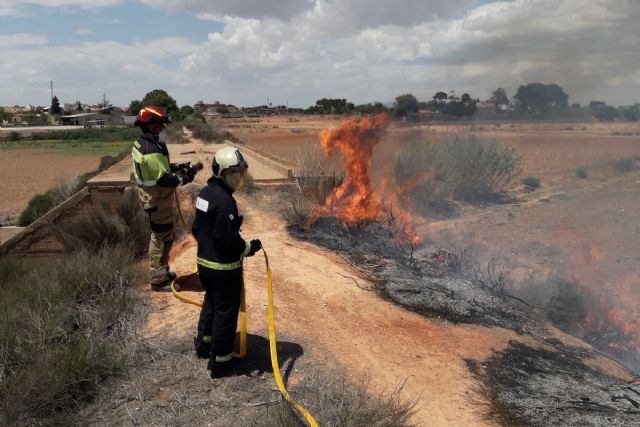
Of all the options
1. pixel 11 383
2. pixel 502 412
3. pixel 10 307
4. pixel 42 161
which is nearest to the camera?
pixel 11 383

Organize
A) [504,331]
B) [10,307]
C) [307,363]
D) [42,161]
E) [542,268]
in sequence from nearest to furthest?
[307,363] → [10,307] → [504,331] → [542,268] → [42,161]

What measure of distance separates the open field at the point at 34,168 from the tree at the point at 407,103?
421 inches

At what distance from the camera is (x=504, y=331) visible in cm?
557

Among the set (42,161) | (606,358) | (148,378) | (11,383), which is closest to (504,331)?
(606,358)

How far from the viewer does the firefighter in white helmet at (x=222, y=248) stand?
3.73 metres

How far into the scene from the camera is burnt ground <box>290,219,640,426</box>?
3971mm

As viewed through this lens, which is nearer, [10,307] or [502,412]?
[502,412]

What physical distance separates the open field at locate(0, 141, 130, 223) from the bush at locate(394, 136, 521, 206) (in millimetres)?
10729

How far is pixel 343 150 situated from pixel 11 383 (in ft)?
23.0

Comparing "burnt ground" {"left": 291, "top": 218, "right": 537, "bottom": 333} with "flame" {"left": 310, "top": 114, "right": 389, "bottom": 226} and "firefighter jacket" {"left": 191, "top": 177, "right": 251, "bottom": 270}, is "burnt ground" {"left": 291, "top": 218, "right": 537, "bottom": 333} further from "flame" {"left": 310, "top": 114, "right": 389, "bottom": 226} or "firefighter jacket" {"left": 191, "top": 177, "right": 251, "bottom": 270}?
"firefighter jacket" {"left": 191, "top": 177, "right": 251, "bottom": 270}

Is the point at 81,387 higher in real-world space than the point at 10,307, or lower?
lower

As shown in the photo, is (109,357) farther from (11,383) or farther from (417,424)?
(417,424)

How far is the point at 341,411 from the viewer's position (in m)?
3.31

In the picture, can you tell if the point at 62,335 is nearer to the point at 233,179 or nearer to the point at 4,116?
the point at 233,179
